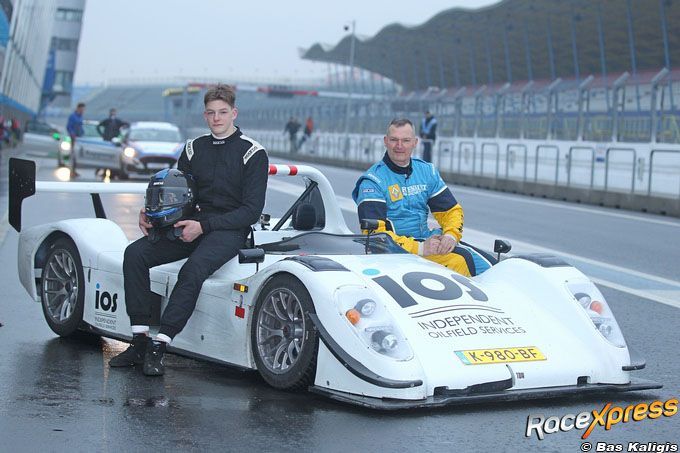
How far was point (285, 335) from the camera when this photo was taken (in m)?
6.88

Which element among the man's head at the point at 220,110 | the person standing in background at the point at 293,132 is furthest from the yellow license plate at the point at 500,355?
the person standing in background at the point at 293,132

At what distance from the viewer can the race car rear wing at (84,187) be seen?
813 centimetres

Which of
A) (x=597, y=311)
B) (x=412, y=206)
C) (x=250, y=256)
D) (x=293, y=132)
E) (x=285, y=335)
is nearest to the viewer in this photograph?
(x=285, y=335)

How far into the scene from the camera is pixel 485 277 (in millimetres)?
7785

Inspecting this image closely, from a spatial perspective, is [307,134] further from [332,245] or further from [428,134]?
[332,245]

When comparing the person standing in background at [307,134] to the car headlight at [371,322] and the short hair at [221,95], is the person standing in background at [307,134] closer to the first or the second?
the short hair at [221,95]

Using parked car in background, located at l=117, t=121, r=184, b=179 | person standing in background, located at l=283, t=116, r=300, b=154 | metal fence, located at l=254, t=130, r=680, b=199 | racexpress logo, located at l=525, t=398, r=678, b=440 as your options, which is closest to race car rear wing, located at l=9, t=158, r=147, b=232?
racexpress logo, located at l=525, t=398, r=678, b=440

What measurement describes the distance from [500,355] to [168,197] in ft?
7.12

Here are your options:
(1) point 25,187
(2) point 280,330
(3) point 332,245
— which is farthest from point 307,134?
(2) point 280,330

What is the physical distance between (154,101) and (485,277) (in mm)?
174471

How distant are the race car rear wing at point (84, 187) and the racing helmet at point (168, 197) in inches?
31.0

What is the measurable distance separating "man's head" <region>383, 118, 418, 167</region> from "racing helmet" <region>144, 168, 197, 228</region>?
1421 mm

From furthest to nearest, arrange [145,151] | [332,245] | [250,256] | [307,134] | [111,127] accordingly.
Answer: [307,134]
[111,127]
[145,151]
[332,245]
[250,256]

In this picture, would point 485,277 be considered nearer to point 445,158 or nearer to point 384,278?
point 384,278
